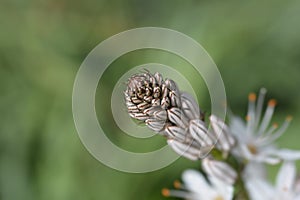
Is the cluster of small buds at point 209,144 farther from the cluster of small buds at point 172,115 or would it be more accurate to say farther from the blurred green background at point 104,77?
the blurred green background at point 104,77

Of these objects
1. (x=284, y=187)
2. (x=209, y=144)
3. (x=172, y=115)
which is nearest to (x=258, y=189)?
(x=284, y=187)

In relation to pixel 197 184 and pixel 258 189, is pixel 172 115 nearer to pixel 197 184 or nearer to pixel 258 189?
pixel 258 189

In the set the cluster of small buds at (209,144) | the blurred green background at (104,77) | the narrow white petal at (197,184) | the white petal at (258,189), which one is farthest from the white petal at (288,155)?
the blurred green background at (104,77)

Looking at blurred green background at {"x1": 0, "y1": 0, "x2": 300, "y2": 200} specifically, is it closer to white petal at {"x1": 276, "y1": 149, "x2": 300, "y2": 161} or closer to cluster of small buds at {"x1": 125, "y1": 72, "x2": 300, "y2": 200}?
cluster of small buds at {"x1": 125, "y1": 72, "x2": 300, "y2": 200}

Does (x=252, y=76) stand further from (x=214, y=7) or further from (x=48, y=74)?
(x=48, y=74)

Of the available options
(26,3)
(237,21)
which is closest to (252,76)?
(237,21)

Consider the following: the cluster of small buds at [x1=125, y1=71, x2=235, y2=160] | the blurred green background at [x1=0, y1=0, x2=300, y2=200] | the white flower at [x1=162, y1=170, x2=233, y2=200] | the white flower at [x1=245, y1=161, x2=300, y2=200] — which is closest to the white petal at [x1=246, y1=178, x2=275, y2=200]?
the white flower at [x1=245, y1=161, x2=300, y2=200]
